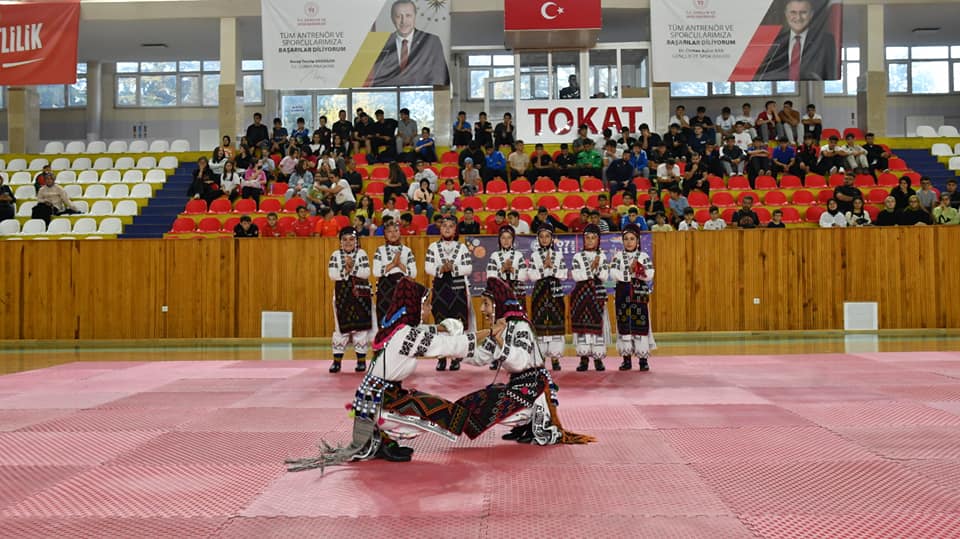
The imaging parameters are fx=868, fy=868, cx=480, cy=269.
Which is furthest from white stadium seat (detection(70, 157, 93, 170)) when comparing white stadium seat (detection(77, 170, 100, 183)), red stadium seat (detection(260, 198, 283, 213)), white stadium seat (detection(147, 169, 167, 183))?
red stadium seat (detection(260, 198, 283, 213))

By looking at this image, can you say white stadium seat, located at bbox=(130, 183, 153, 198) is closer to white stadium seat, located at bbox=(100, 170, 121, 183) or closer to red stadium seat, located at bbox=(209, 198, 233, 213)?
white stadium seat, located at bbox=(100, 170, 121, 183)

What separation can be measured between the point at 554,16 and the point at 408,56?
12.2ft

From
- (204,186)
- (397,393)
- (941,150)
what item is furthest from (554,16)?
(397,393)

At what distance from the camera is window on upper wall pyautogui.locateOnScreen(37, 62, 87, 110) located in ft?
98.8

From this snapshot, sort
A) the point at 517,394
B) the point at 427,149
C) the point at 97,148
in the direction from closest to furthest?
the point at 517,394 → the point at 427,149 → the point at 97,148

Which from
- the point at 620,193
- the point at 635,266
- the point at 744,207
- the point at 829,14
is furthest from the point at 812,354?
the point at 829,14

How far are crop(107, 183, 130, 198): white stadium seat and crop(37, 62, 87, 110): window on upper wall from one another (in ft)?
33.8

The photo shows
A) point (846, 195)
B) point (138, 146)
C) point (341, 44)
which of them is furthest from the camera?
point (138, 146)

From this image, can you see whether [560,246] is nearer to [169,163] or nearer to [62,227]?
[62,227]

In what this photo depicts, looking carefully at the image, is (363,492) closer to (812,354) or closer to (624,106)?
(812,354)

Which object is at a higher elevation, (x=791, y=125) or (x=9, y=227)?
(x=791, y=125)

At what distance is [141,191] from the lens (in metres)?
21.7

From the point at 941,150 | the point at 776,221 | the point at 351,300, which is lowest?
the point at 351,300

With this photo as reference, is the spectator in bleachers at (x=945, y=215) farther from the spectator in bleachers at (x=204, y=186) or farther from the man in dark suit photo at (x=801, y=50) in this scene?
the spectator in bleachers at (x=204, y=186)
